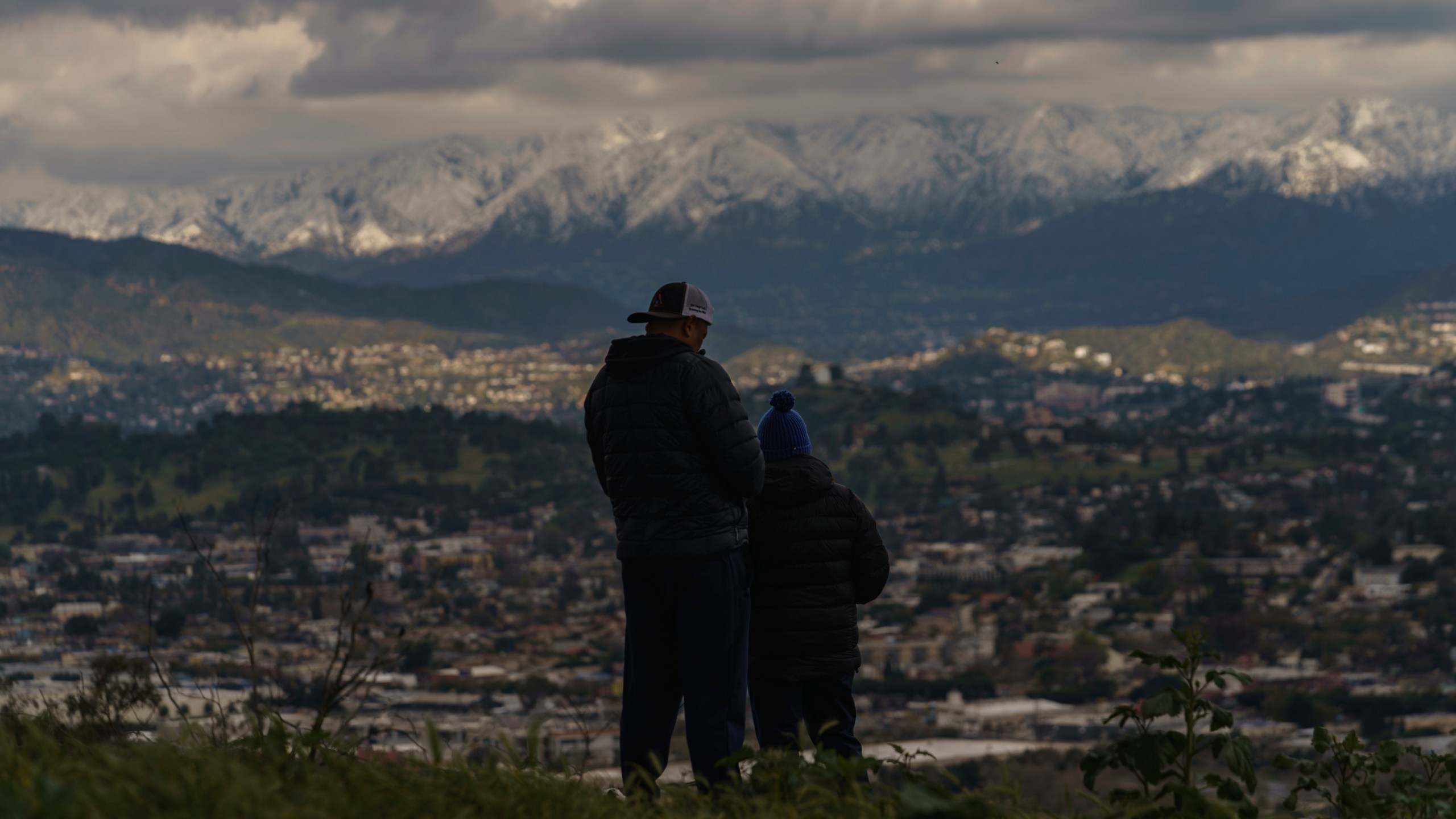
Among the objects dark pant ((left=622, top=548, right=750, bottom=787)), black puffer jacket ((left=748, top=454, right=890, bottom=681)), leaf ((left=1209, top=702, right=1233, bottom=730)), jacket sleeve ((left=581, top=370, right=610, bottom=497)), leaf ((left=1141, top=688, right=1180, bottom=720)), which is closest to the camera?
leaf ((left=1141, top=688, right=1180, bottom=720))

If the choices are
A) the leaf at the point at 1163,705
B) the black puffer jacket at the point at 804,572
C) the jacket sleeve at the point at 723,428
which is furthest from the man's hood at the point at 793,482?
the leaf at the point at 1163,705

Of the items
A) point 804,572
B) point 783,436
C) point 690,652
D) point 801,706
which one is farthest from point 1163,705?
point 783,436

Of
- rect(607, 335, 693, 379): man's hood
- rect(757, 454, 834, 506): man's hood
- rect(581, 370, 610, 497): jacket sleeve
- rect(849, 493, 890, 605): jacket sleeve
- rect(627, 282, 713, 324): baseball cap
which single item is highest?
rect(627, 282, 713, 324): baseball cap

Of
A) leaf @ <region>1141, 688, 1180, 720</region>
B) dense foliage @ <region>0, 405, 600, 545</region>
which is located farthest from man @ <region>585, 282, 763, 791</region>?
dense foliage @ <region>0, 405, 600, 545</region>

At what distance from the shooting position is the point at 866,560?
6379mm

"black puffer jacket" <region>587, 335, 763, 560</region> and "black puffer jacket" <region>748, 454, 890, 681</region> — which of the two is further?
"black puffer jacket" <region>748, 454, 890, 681</region>

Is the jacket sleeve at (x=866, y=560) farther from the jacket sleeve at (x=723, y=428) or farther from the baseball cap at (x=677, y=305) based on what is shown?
the baseball cap at (x=677, y=305)

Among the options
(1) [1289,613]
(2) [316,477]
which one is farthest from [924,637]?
(2) [316,477]

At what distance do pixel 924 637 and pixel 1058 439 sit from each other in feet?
213

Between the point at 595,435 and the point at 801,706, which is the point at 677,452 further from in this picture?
the point at 801,706

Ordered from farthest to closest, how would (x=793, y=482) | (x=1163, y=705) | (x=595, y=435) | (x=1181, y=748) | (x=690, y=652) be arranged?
(x=793, y=482)
(x=595, y=435)
(x=690, y=652)
(x=1181, y=748)
(x=1163, y=705)

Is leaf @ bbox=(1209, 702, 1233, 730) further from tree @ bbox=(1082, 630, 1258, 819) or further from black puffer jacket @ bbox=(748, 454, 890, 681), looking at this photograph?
black puffer jacket @ bbox=(748, 454, 890, 681)

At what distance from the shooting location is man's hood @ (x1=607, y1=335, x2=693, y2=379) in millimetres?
5727

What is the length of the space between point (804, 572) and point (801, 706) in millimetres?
575
